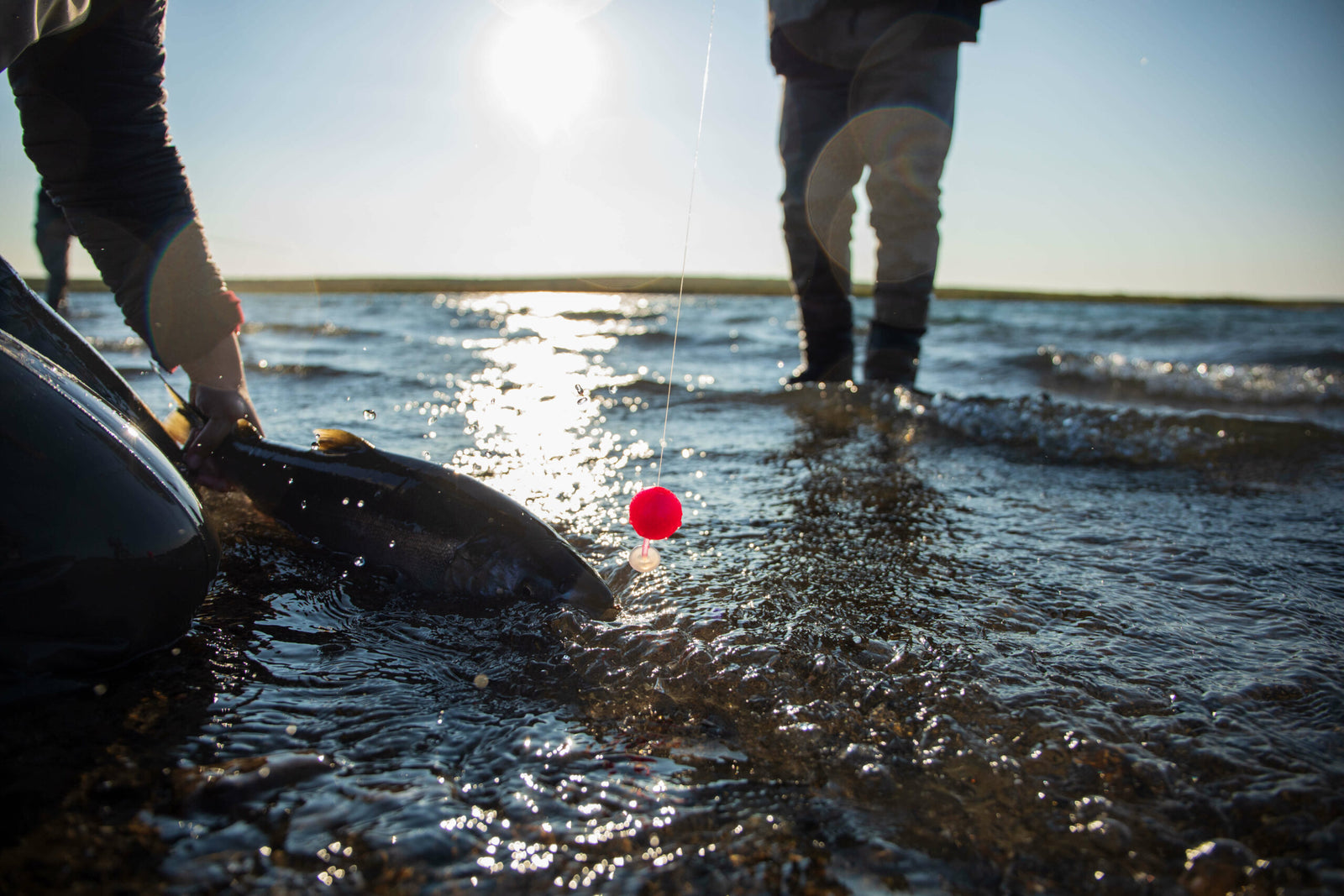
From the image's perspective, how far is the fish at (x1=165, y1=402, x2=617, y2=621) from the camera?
7.07 feet

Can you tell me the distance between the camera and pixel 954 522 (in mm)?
2879

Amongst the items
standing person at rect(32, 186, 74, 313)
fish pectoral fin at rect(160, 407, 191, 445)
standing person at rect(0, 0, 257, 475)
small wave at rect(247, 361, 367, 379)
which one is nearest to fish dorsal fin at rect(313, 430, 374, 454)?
standing person at rect(0, 0, 257, 475)

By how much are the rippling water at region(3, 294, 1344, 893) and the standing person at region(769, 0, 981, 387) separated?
1.68 m

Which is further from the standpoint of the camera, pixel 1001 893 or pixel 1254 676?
pixel 1254 676

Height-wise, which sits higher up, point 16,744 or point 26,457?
point 26,457

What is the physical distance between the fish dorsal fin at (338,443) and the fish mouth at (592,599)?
986mm

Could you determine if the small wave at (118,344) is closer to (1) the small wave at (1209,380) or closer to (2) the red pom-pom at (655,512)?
(2) the red pom-pom at (655,512)

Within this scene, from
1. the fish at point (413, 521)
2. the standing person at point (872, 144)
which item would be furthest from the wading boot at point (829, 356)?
the fish at point (413, 521)

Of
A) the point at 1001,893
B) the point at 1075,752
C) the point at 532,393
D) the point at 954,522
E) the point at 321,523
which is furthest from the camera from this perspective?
the point at 532,393

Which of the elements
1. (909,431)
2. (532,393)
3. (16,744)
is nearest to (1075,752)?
→ (16,744)

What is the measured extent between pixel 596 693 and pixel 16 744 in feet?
3.38

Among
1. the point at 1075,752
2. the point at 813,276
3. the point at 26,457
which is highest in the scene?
the point at 813,276

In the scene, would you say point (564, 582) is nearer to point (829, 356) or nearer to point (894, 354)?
point (894, 354)

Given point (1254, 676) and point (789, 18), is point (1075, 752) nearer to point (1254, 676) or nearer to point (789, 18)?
point (1254, 676)
